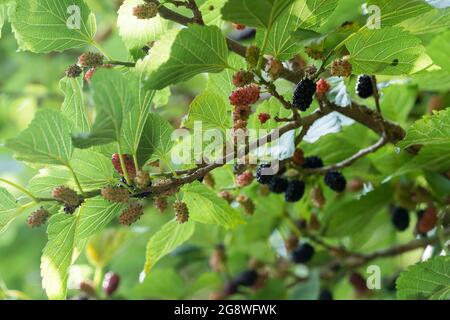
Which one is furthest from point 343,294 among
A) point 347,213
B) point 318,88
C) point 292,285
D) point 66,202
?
point 66,202

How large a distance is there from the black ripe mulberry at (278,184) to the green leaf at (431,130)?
27cm

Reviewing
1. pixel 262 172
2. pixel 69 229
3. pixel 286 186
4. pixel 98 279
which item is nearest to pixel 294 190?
pixel 286 186

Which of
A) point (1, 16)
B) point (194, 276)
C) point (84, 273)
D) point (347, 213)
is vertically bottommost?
point (194, 276)

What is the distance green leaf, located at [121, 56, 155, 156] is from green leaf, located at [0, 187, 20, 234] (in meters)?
0.20

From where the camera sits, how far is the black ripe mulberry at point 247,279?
198 cm

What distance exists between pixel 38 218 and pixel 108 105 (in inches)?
9.8

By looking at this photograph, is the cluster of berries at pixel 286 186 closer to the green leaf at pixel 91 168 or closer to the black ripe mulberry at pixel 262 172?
the black ripe mulberry at pixel 262 172

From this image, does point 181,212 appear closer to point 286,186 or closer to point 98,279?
point 286,186

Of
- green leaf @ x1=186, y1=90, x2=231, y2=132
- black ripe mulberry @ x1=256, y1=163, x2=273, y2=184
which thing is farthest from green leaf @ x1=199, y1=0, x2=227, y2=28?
black ripe mulberry @ x1=256, y1=163, x2=273, y2=184

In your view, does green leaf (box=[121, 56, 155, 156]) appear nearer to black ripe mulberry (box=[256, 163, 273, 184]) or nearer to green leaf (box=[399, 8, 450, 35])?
black ripe mulberry (box=[256, 163, 273, 184])

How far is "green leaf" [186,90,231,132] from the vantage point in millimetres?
1160
